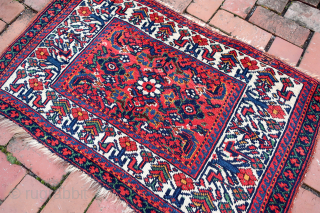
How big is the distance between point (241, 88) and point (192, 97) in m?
0.38

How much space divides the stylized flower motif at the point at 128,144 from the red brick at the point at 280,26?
1.51 m

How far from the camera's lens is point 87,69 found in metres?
1.78

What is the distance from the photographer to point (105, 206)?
144 centimetres

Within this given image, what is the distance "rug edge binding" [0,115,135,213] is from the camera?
1438 mm

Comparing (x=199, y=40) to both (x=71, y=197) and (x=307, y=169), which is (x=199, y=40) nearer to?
(x=307, y=169)

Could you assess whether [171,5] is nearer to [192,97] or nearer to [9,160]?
[192,97]

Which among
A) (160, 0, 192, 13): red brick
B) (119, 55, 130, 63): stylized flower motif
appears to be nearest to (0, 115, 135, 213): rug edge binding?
(119, 55, 130, 63): stylized flower motif

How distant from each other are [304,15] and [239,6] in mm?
587

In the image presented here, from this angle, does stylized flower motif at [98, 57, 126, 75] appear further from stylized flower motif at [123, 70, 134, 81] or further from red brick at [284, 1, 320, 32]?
red brick at [284, 1, 320, 32]

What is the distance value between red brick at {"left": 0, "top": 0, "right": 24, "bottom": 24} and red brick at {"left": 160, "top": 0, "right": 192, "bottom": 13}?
4.29 feet

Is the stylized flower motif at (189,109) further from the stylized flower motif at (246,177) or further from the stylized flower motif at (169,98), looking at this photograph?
the stylized flower motif at (246,177)

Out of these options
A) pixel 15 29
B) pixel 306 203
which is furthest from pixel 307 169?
pixel 15 29

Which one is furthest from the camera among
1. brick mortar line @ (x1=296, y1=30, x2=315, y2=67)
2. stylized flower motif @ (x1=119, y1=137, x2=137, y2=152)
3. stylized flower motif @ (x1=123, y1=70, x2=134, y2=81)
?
brick mortar line @ (x1=296, y1=30, x2=315, y2=67)

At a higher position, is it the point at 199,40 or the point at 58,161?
the point at 199,40
